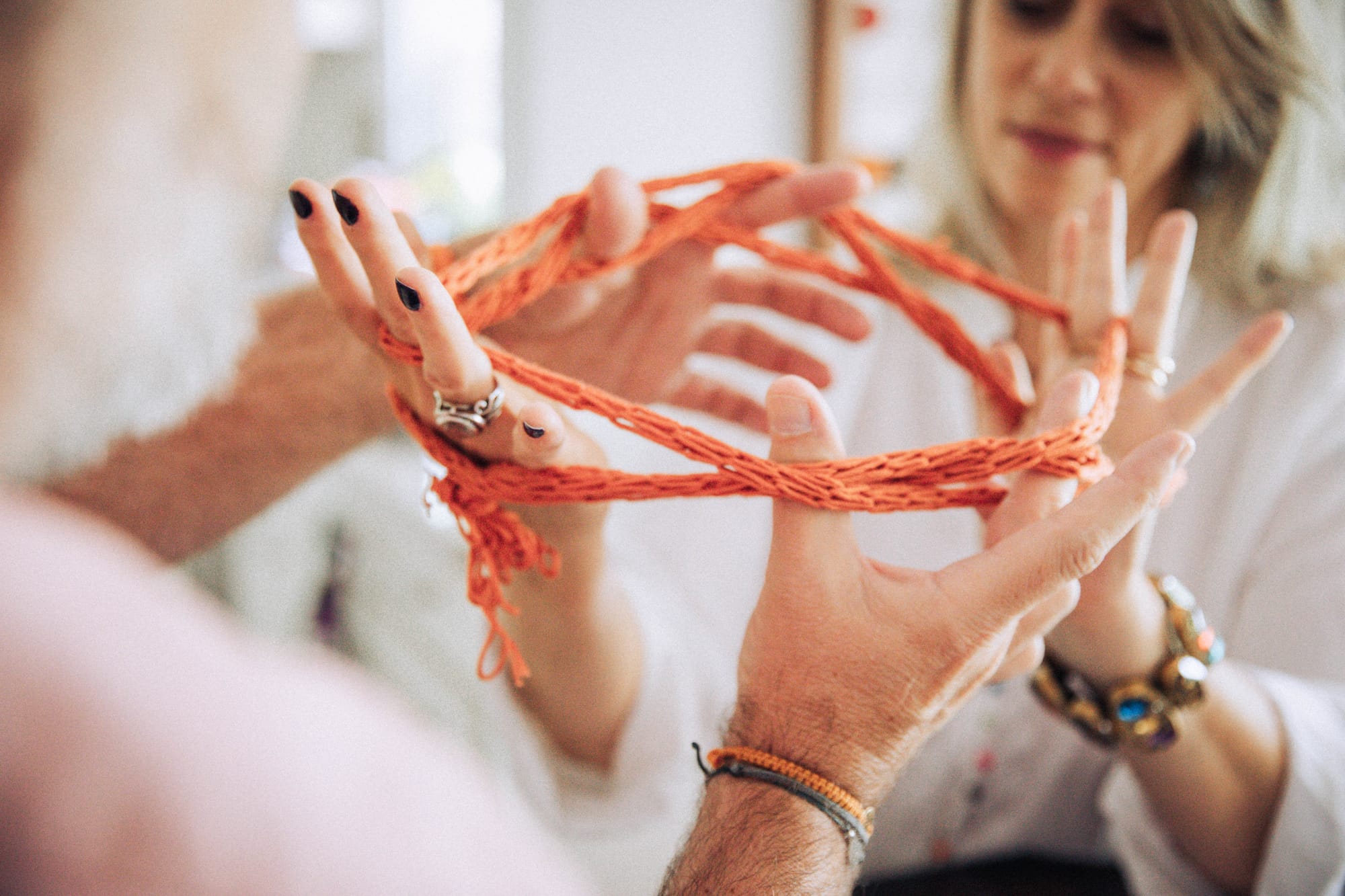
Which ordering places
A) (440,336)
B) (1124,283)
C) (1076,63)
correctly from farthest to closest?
(1076,63)
(1124,283)
(440,336)

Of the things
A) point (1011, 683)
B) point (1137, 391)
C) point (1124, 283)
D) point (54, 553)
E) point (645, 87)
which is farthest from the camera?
point (645, 87)

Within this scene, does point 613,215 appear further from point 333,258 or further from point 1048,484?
point 1048,484

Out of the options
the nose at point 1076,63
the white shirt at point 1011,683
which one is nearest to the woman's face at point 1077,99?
the nose at point 1076,63

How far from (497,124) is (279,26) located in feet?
5.53

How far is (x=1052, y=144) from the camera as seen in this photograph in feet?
2.92

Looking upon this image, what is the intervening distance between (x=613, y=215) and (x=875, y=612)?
12.2 inches

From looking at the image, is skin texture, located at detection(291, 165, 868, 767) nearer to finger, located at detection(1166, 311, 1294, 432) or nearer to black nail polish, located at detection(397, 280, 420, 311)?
black nail polish, located at detection(397, 280, 420, 311)

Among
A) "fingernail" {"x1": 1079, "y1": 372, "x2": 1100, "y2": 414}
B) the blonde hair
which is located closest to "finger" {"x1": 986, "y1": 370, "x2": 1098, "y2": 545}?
"fingernail" {"x1": 1079, "y1": 372, "x2": 1100, "y2": 414}

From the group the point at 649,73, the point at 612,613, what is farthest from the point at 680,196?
the point at 612,613

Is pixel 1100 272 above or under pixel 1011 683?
above

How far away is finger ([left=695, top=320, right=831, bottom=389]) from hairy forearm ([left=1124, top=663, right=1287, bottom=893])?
429mm

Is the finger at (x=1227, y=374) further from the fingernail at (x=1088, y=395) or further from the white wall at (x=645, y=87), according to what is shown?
the white wall at (x=645, y=87)

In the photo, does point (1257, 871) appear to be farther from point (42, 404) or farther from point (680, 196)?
point (680, 196)

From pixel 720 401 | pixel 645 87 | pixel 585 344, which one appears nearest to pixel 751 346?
pixel 720 401
